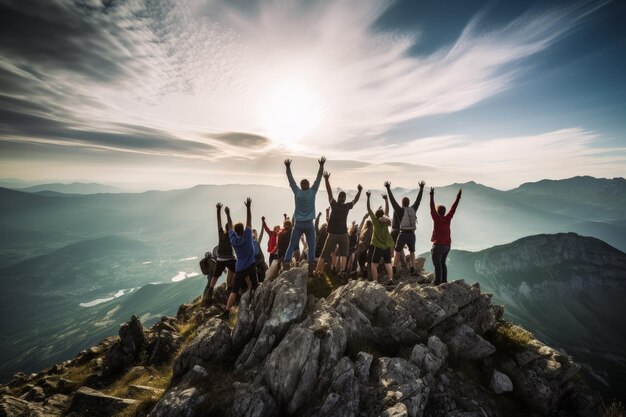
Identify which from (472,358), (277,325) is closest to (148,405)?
(277,325)

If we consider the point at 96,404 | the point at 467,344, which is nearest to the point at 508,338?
the point at 467,344

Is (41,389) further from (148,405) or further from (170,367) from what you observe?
(148,405)

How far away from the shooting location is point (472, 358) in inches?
384

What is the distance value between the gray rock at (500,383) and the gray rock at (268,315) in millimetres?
7071

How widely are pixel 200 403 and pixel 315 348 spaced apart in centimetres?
375

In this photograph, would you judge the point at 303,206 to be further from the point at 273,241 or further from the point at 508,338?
the point at 508,338

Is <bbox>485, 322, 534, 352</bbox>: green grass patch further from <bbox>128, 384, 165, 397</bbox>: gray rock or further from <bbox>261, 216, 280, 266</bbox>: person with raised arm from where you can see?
<bbox>128, 384, 165, 397</bbox>: gray rock

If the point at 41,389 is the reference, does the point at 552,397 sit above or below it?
above

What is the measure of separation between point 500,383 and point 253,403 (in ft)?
27.2

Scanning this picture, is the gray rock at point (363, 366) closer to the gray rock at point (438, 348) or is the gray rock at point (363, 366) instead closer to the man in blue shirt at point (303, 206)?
the gray rock at point (438, 348)

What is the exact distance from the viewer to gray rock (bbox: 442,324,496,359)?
9742 millimetres

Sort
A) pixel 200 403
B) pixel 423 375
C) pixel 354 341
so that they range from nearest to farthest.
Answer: pixel 200 403, pixel 423 375, pixel 354 341

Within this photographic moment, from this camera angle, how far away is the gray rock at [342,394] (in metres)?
7.07

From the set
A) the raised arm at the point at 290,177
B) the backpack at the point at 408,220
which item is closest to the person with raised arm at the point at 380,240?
the backpack at the point at 408,220
